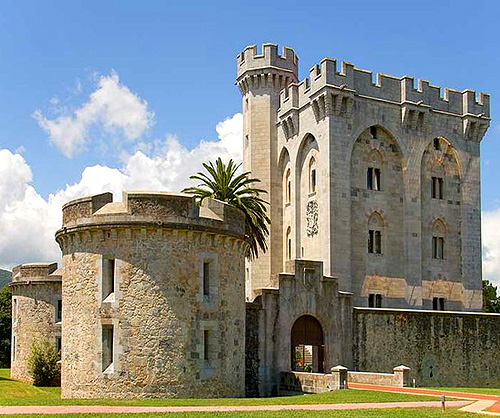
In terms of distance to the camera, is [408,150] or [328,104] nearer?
[328,104]

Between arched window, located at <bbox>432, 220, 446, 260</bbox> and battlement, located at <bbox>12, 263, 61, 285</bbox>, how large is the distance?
2508 centimetres

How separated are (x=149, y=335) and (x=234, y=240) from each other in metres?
5.67

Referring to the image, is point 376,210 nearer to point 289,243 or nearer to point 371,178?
point 371,178

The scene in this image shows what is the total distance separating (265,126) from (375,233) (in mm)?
12030

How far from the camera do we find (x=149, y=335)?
93.0ft

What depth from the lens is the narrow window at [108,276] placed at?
28.9 metres

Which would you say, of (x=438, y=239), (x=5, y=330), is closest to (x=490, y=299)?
(x=438, y=239)

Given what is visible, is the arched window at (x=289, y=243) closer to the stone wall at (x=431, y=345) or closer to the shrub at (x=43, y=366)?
the stone wall at (x=431, y=345)

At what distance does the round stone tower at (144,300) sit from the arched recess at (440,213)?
80.4 feet

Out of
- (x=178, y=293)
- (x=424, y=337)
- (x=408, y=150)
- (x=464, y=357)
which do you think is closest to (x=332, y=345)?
(x=424, y=337)

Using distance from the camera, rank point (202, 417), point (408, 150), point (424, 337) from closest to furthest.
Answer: point (202, 417), point (424, 337), point (408, 150)

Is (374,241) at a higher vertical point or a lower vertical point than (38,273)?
higher

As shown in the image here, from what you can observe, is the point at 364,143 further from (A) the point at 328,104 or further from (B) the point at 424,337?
(B) the point at 424,337

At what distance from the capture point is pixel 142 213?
28.8 meters
